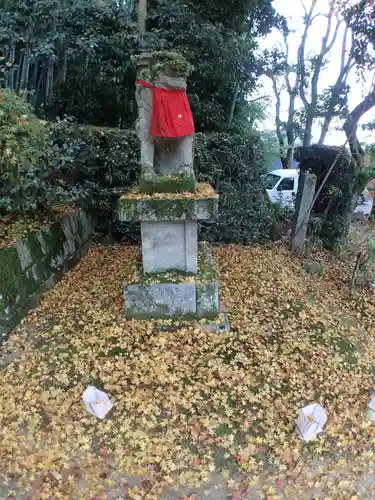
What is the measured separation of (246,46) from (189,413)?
783cm

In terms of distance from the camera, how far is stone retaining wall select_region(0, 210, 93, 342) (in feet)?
13.5

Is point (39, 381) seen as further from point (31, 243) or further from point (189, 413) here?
point (31, 243)

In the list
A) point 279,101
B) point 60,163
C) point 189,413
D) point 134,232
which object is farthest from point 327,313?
point 279,101

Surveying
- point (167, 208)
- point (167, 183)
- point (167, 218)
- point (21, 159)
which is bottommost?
point (167, 218)

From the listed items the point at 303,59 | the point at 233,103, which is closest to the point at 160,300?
the point at 233,103

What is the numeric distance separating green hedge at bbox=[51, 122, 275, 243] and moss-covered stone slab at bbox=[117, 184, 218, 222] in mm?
2348

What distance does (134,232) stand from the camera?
7363mm

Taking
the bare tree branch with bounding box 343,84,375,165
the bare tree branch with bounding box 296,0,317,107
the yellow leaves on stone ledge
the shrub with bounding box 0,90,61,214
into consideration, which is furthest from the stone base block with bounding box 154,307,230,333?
the bare tree branch with bounding box 296,0,317,107

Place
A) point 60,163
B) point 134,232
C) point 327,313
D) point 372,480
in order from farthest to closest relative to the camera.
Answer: point 134,232
point 60,163
point 327,313
point 372,480

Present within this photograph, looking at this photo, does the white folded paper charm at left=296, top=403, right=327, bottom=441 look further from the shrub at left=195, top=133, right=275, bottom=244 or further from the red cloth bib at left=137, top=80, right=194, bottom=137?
the shrub at left=195, top=133, right=275, bottom=244

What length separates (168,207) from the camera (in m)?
3.83

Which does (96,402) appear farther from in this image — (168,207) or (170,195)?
(170,195)

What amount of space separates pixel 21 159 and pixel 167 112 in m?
2.12

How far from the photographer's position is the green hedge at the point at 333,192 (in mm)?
8352
